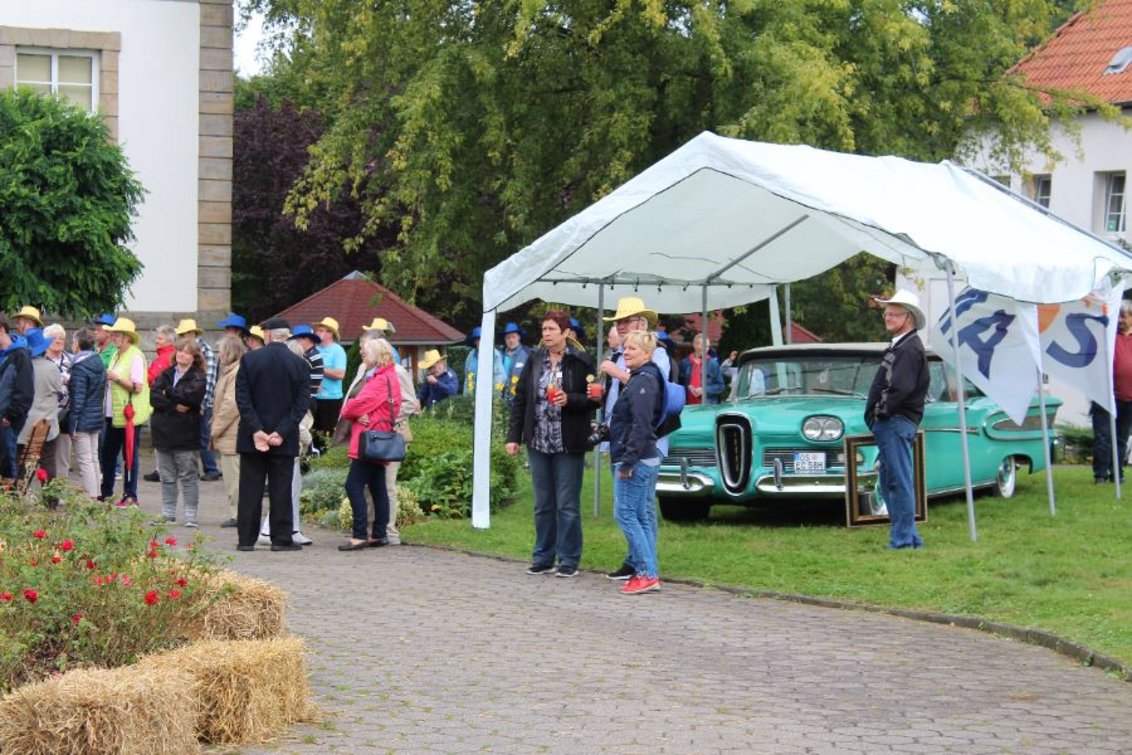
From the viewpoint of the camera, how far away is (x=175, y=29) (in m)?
25.4

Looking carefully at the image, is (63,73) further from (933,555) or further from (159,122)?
(933,555)

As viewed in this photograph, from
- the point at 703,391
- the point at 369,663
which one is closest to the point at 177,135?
the point at 703,391

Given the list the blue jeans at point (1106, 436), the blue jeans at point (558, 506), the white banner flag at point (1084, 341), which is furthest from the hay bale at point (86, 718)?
the blue jeans at point (1106, 436)

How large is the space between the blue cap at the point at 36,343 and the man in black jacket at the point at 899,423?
24.4 feet

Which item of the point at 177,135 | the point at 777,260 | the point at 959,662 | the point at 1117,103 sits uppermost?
the point at 1117,103

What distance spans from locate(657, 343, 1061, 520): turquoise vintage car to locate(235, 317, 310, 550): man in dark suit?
10.5 ft

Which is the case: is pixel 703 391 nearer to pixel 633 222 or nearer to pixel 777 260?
pixel 777 260

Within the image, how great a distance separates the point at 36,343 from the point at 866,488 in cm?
755

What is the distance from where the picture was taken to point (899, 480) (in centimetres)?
1320

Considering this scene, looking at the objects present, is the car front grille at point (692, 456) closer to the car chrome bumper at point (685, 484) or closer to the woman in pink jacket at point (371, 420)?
the car chrome bumper at point (685, 484)

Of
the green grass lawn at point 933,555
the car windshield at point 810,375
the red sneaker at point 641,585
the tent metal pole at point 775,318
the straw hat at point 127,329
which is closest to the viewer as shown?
the green grass lawn at point 933,555

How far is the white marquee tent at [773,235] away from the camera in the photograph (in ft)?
44.7

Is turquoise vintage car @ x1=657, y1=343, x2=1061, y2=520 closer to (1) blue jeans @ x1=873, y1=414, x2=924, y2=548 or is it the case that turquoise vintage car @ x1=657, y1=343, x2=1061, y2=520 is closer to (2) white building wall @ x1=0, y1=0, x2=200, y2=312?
(1) blue jeans @ x1=873, y1=414, x2=924, y2=548

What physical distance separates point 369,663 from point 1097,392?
952 centimetres
